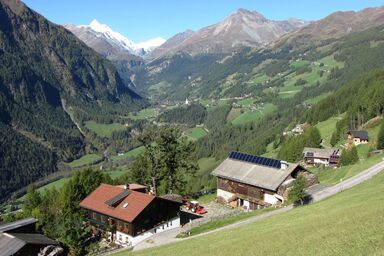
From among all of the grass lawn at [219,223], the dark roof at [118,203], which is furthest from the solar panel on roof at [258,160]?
the dark roof at [118,203]

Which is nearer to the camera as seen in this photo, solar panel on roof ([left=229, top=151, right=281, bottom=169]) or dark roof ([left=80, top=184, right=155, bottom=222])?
dark roof ([left=80, top=184, right=155, bottom=222])

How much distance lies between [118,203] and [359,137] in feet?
282

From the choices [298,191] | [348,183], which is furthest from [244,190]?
[348,183]

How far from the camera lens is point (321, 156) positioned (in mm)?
132625

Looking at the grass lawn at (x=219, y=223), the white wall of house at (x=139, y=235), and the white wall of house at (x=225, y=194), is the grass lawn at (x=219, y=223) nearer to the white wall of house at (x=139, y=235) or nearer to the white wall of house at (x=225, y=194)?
the white wall of house at (x=139, y=235)

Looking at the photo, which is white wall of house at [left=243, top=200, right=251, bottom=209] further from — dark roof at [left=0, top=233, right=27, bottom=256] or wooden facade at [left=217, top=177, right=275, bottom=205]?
dark roof at [left=0, top=233, right=27, bottom=256]

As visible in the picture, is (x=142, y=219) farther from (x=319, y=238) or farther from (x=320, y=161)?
(x=320, y=161)

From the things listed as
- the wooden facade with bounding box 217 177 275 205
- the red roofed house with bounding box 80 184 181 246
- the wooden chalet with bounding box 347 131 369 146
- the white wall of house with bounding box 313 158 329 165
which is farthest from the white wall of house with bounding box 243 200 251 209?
the wooden chalet with bounding box 347 131 369 146

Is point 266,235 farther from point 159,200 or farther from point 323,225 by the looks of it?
point 159,200

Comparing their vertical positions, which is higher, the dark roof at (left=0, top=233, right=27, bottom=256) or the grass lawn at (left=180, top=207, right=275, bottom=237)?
the dark roof at (left=0, top=233, right=27, bottom=256)

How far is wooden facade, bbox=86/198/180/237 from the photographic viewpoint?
239 feet

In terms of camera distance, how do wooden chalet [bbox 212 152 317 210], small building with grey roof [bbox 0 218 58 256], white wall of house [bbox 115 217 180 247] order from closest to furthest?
small building with grey roof [bbox 0 218 58 256]
white wall of house [bbox 115 217 180 247]
wooden chalet [bbox 212 152 317 210]

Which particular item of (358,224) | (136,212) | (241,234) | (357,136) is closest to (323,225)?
(358,224)

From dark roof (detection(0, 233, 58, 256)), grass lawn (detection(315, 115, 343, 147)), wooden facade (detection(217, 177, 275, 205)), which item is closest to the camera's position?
dark roof (detection(0, 233, 58, 256))
